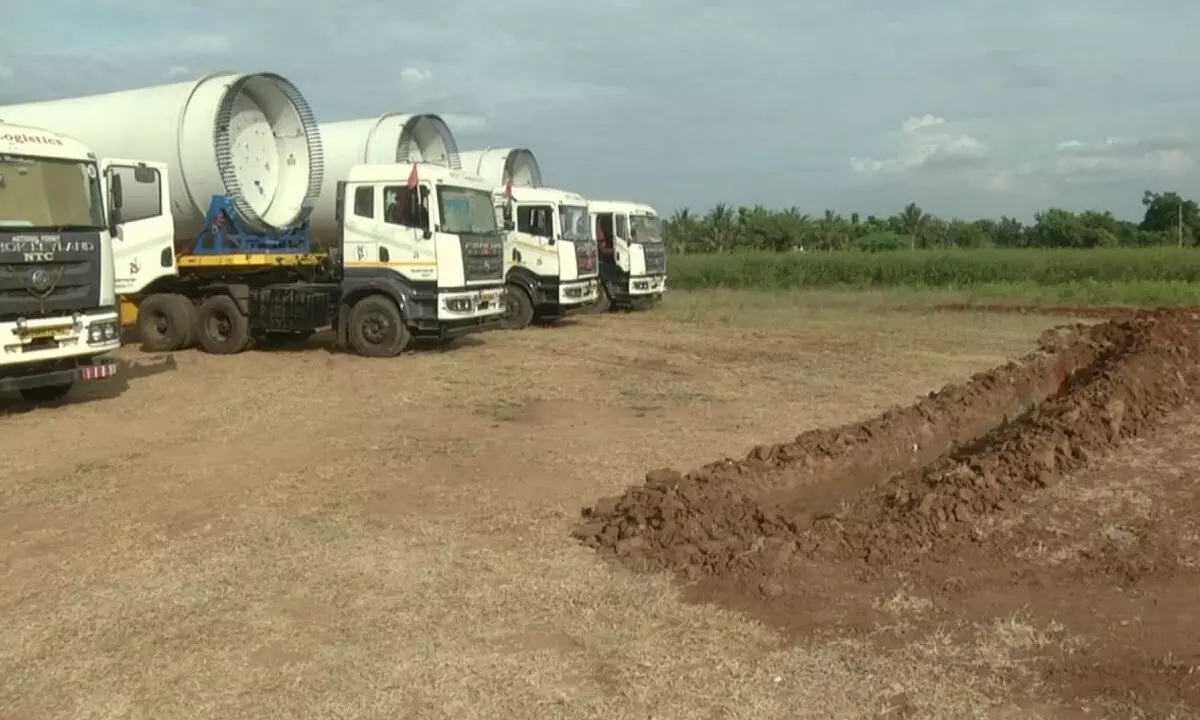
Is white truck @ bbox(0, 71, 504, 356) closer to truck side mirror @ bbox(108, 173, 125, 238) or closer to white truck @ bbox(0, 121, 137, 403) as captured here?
truck side mirror @ bbox(108, 173, 125, 238)

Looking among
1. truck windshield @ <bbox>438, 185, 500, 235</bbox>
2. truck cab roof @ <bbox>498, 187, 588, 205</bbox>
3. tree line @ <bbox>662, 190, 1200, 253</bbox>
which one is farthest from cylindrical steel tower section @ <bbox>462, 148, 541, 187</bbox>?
tree line @ <bbox>662, 190, 1200, 253</bbox>

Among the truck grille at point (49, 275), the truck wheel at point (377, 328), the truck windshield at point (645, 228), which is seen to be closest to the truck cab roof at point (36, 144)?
the truck grille at point (49, 275)

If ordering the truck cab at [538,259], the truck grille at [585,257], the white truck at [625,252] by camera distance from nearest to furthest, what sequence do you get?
the truck cab at [538,259] → the truck grille at [585,257] → the white truck at [625,252]

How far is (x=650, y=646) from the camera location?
4.45 metres

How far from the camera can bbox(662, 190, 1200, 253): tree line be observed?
4825 centimetres

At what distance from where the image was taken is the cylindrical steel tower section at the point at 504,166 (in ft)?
67.9

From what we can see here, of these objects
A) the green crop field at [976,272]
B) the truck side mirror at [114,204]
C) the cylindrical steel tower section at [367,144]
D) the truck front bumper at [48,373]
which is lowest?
the truck front bumper at [48,373]

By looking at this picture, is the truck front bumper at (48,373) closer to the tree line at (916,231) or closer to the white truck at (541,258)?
the white truck at (541,258)

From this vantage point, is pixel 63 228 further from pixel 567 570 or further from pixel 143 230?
pixel 567 570

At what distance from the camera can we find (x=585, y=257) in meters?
20.3

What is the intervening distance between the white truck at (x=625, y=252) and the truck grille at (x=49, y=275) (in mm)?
12895

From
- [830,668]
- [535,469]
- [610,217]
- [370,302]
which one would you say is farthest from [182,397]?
[610,217]

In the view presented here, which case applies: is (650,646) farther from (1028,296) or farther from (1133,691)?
(1028,296)

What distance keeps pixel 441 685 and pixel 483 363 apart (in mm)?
10186
